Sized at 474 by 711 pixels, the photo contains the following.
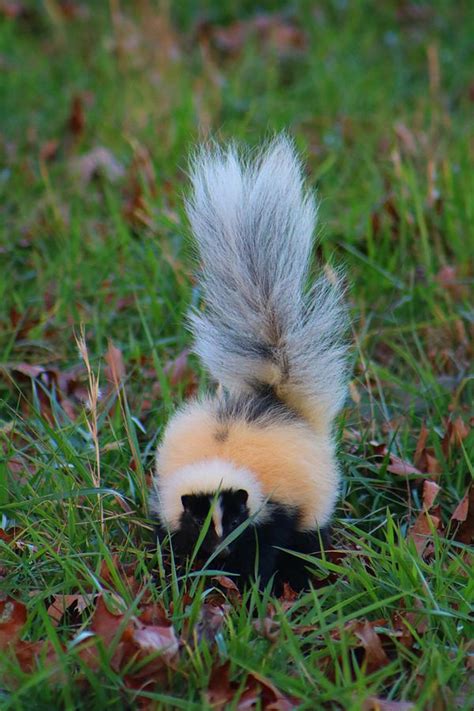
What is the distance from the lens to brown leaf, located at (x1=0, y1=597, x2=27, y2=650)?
3299 mm

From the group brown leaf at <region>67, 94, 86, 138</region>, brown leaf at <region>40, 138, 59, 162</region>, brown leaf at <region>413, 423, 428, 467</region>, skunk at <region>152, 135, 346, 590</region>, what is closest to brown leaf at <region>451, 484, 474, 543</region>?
brown leaf at <region>413, 423, 428, 467</region>

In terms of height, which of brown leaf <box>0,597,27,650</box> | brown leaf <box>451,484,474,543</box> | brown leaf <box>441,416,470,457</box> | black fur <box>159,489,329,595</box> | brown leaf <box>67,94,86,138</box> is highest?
brown leaf <box>67,94,86,138</box>

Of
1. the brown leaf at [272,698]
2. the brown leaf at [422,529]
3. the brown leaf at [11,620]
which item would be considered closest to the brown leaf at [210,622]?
the brown leaf at [272,698]

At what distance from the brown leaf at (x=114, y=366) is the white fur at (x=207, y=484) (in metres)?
0.87

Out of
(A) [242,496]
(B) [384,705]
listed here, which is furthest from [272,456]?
(B) [384,705]

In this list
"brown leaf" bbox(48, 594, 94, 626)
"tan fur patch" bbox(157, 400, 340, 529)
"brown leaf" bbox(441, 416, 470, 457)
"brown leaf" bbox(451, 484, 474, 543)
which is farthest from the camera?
"brown leaf" bbox(441, 416, 470, 457)

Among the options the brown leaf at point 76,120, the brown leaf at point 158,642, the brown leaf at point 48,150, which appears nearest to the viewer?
the brown leaf at point 158,642

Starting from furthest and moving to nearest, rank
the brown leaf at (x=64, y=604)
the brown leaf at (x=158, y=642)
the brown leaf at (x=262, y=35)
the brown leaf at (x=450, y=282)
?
1. the brown leaf at (x=262, y=35)
2. the brown leaf at (x=450, y=282)
3. the brown leaf at (x=64, y=604)
4. the brown leaf at (x=158, y=642)

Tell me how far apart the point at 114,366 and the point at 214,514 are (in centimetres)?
120

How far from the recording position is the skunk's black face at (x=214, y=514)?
356 cm

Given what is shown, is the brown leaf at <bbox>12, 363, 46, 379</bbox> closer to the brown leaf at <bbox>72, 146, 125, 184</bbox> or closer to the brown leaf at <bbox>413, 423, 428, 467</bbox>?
the brown leaf at <bbox>413, 423, 428, 467</bbox>

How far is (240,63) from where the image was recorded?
8.74 m

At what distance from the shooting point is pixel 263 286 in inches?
154

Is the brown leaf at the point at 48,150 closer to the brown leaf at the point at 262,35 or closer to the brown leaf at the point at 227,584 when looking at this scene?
the brown leaf at the point at 262,35
